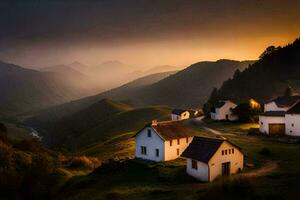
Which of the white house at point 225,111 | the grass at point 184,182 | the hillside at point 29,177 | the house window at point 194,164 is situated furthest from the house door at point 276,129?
the hillside at point 29,177

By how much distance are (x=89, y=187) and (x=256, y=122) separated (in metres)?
60.8

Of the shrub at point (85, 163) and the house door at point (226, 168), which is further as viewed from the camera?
the shrub at point (85, 163)

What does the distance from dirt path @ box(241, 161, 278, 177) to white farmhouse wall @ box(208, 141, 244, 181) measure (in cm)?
198

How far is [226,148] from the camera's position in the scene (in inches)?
2003

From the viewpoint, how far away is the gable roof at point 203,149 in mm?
49791

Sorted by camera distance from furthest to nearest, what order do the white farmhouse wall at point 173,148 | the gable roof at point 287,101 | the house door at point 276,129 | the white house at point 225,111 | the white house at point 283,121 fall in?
the white house at point 225,111 → the gable roof at point 287,101 → the house door at point 276,129 → the white house at point 283,121 → the white farmhouse wall at point 173,148


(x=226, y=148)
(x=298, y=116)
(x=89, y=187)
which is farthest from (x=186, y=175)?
(x=298, y=116)

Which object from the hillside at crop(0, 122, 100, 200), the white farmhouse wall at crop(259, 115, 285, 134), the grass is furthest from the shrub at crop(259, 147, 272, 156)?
the hillside at crop(0, 122, 100, 200)

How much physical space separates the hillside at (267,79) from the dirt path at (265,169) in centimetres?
8420

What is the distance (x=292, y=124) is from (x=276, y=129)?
4.24 m

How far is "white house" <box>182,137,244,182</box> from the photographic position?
4924 centimetres

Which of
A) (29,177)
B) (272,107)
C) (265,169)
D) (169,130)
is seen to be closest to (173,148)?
(169,130)

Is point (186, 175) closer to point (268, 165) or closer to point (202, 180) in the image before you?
point (202, 180)

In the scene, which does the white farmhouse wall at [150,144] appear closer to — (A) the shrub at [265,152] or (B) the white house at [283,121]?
(A) the shrub at [265,152]
